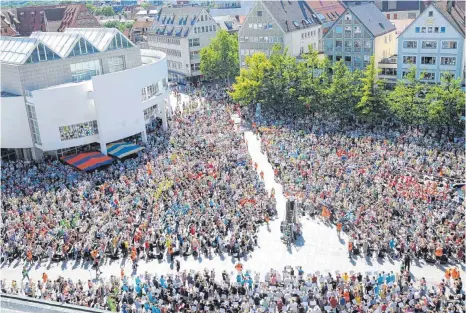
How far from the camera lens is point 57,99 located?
1652 inches

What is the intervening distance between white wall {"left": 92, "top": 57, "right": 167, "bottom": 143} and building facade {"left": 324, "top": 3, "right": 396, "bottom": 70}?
85.3 feet

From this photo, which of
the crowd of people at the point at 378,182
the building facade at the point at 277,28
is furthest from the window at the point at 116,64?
the building facade at the point at 277,28

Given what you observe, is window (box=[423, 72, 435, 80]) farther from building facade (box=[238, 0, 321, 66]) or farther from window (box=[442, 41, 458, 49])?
building facade (box=[238, 0, 321, 66])

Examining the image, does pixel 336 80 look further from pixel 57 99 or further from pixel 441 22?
pixel 57 99

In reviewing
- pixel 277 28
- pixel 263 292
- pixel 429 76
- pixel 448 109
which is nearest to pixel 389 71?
pixel 429 76

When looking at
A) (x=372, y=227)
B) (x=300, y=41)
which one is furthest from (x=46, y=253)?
(x=300, y=41)

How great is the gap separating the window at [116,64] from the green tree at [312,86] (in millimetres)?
18305

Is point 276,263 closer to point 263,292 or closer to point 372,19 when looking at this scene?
point 263,292

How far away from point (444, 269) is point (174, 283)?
13.7 metres

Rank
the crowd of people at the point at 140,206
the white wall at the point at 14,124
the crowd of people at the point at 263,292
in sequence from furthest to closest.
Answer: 1. the white wall at the point at 14,124
2. the crowd of people at the point at 140,206
3. the crowd of people at the point at 263,292

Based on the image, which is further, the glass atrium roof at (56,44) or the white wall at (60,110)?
the glass atrium roof at (56,44)

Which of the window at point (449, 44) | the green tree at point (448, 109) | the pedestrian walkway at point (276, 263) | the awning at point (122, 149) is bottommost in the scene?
the pedestrian walkway at point (276, 263)

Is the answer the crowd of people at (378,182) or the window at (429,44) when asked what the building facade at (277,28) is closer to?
the window at (429,44)

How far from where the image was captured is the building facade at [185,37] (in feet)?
262
